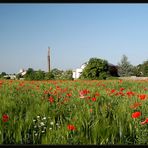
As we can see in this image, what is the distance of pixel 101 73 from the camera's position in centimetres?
2502

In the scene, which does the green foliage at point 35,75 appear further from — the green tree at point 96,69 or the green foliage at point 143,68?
the green foliage at point 143,68

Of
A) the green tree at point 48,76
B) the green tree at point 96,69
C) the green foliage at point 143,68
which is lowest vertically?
the green tree at point 48,76

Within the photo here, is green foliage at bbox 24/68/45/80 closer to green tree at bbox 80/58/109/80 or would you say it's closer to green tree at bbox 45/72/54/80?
green tree at bbox 45/72/54/80

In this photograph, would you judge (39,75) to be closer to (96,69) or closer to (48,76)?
(48,76)

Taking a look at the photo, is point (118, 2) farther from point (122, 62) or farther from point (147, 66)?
point (122, 62)

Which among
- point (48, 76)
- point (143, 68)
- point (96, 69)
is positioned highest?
point (143, 68)

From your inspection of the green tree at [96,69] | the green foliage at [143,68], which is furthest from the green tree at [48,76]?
the green foliage at [143,68]

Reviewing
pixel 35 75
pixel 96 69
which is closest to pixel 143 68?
pixel 96 69

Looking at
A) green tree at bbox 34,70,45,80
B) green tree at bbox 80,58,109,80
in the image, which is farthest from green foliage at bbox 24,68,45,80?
green tree at bbox 80,58,109,80

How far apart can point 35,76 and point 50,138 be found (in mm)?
20232

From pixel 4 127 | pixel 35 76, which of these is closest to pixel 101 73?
pixel 35 76

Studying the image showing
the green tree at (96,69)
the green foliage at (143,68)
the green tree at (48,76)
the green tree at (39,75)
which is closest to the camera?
the green tree at (48,76)

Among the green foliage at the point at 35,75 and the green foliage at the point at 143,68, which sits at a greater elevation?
the green foliage at the point at 143,68

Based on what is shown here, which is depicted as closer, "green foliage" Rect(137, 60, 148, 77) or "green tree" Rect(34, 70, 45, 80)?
"green tree" Rect(34, 70, 45, 80)
